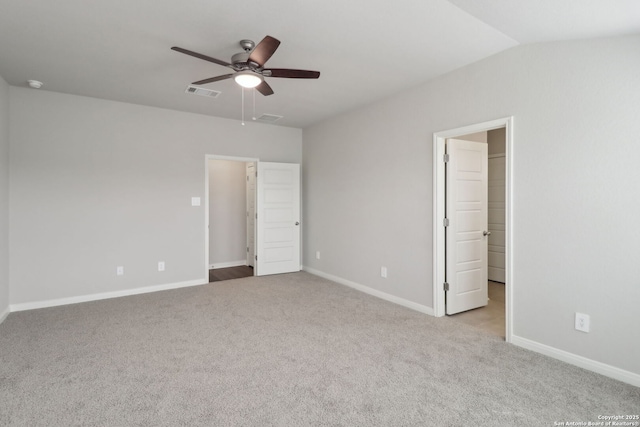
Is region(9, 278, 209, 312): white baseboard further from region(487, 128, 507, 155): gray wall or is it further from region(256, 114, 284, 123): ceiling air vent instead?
region(487, 128, 507, 155): gray wall

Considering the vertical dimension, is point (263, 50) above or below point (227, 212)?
above

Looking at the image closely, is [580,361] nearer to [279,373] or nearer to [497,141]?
[279,373]

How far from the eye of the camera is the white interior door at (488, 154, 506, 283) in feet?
17.6

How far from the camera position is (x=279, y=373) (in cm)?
250

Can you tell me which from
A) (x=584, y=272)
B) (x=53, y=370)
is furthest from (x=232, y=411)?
(x=584, y=272)

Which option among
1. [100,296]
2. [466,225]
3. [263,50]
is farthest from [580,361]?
[100,296]

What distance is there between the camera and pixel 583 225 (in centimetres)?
256

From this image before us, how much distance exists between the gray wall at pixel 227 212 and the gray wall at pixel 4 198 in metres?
3.07

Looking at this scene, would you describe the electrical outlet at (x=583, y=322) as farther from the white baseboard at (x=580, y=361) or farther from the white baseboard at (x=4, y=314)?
the white baseboard at (x=4, y=314)

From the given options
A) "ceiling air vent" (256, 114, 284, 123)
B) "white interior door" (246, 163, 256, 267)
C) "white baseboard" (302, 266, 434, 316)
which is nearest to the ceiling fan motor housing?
"ceiling air vent" (256, 114, 284, 123)

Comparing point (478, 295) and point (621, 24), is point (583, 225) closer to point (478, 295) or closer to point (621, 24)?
point (621, 24)

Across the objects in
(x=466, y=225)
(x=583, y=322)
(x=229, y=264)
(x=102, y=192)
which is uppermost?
(x=102, y=192)

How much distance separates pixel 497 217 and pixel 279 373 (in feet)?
15.1

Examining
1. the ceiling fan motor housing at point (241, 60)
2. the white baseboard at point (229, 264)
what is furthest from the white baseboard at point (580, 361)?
the white baseboard at point (229, 264)
